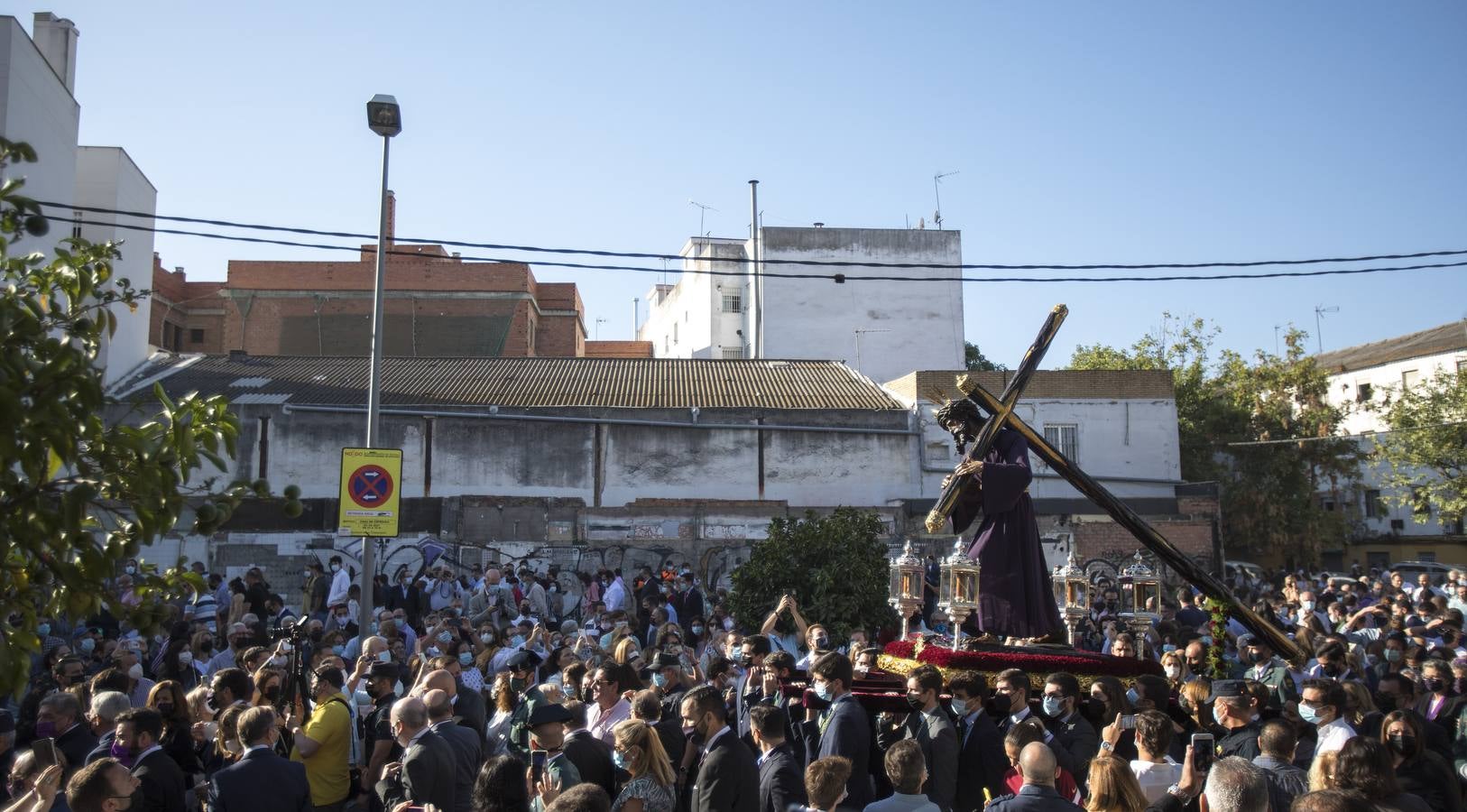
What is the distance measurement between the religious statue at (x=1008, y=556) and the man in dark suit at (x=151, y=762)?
5.85 metres

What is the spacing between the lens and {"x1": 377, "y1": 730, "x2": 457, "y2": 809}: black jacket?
666 cm

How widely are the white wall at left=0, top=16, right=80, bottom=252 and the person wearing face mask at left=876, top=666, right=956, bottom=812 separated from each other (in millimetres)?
22055

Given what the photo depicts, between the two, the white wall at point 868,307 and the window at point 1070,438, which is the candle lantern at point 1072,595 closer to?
the window at point 1070,438

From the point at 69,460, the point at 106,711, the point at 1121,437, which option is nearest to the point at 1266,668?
the point at 106,711

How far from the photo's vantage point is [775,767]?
6539 mm

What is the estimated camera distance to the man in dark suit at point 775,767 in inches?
254

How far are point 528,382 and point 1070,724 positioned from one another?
88.9 ft

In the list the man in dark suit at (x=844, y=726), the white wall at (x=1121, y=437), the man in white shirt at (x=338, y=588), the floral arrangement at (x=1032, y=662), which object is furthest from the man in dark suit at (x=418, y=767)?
the white wall at (x=1121, y=437)

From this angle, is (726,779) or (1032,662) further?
(1032,662)

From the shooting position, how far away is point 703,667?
39.9 feet

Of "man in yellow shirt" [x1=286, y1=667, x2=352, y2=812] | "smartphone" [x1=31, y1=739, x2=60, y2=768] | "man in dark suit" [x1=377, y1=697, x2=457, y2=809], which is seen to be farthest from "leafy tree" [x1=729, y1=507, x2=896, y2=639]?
"smartphone" [x1=31, y1=739, x2=60, y2=768]

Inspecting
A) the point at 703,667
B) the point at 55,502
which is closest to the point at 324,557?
the point at 703,667

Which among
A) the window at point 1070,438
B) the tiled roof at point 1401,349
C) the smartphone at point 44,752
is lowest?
the smartphone at point 44,752

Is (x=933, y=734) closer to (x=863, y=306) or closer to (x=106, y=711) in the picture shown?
(x=106, y=711)
